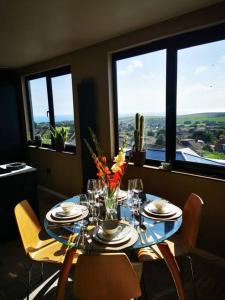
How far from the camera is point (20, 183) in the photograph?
2.71 metres

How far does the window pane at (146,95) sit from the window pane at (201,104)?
22 centimetres

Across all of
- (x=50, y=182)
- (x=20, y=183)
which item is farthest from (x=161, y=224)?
(x=50, y=182)

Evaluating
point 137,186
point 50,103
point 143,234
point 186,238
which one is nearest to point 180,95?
point 137,186

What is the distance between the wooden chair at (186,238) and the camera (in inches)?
66.5

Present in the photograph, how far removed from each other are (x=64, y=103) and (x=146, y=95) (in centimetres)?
162

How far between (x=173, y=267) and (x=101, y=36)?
2452 mm

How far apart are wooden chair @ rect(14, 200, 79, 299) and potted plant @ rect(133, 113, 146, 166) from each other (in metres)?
1.25

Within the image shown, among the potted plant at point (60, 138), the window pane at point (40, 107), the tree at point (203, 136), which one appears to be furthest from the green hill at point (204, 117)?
the window pane at point (40, 107)

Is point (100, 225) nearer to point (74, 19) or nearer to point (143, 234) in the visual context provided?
point (143, 234)

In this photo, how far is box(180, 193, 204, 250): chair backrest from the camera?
5.60 feet

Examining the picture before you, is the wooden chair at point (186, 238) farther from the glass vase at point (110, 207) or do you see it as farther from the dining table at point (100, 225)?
the glass vase at point (110, 207)

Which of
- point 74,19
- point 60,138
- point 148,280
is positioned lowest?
point 148,280

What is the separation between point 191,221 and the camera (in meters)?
1.80

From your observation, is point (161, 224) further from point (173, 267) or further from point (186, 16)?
point (186, 16)
